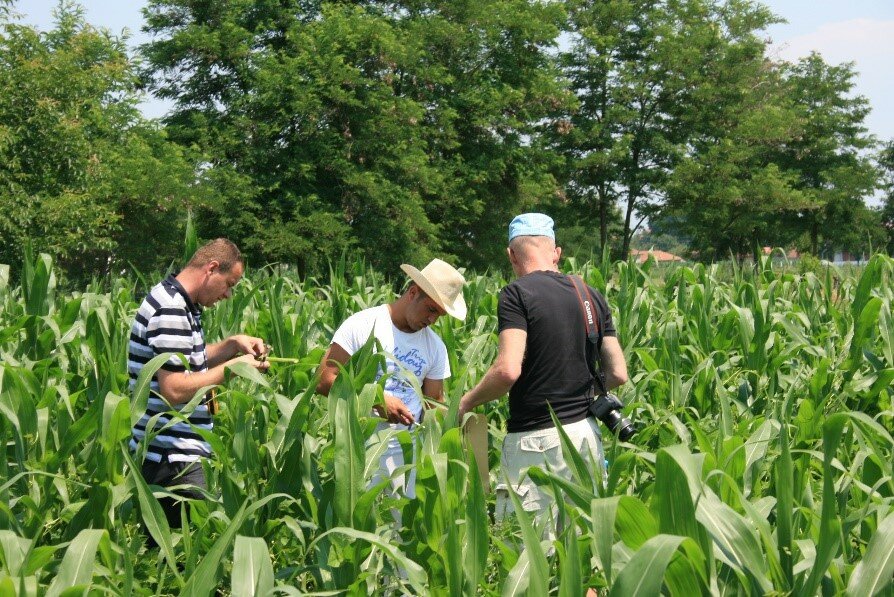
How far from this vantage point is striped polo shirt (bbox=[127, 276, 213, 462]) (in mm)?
3703

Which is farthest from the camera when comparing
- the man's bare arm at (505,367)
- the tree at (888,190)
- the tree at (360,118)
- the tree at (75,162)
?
the tree at (888,190)

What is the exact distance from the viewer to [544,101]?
31609 millimetres

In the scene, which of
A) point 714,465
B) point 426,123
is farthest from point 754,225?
point 714,465

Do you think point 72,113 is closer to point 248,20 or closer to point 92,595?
point 248,20

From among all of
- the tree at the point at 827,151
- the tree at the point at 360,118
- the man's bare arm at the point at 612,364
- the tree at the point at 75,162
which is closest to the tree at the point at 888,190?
the tree at the point at 827,151

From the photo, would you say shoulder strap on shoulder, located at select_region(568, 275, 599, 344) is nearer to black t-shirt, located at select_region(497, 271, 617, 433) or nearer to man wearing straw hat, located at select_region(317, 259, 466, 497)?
black t-shirt, located at select_region(497, 271, 617, 433)

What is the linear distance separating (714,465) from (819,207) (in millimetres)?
37360

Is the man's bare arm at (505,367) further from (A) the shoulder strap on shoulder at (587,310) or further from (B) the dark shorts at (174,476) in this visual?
(B) the dark shorts at (174,476)

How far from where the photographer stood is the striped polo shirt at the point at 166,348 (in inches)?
146

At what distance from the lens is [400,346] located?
384 centimetres

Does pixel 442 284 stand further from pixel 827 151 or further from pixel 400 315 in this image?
pixel 827 151

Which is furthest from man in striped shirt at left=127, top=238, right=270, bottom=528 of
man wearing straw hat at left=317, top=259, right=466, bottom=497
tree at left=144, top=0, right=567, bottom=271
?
tree at left=144, top=0, right=567, bottom=271

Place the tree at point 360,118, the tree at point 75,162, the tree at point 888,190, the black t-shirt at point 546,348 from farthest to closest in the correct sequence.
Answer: the tree at point 888,190 → the tree at point 360,118 → the tree at point 75,162 → the black t-shirt at point 546,348

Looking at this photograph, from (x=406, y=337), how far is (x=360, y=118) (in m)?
21.2
